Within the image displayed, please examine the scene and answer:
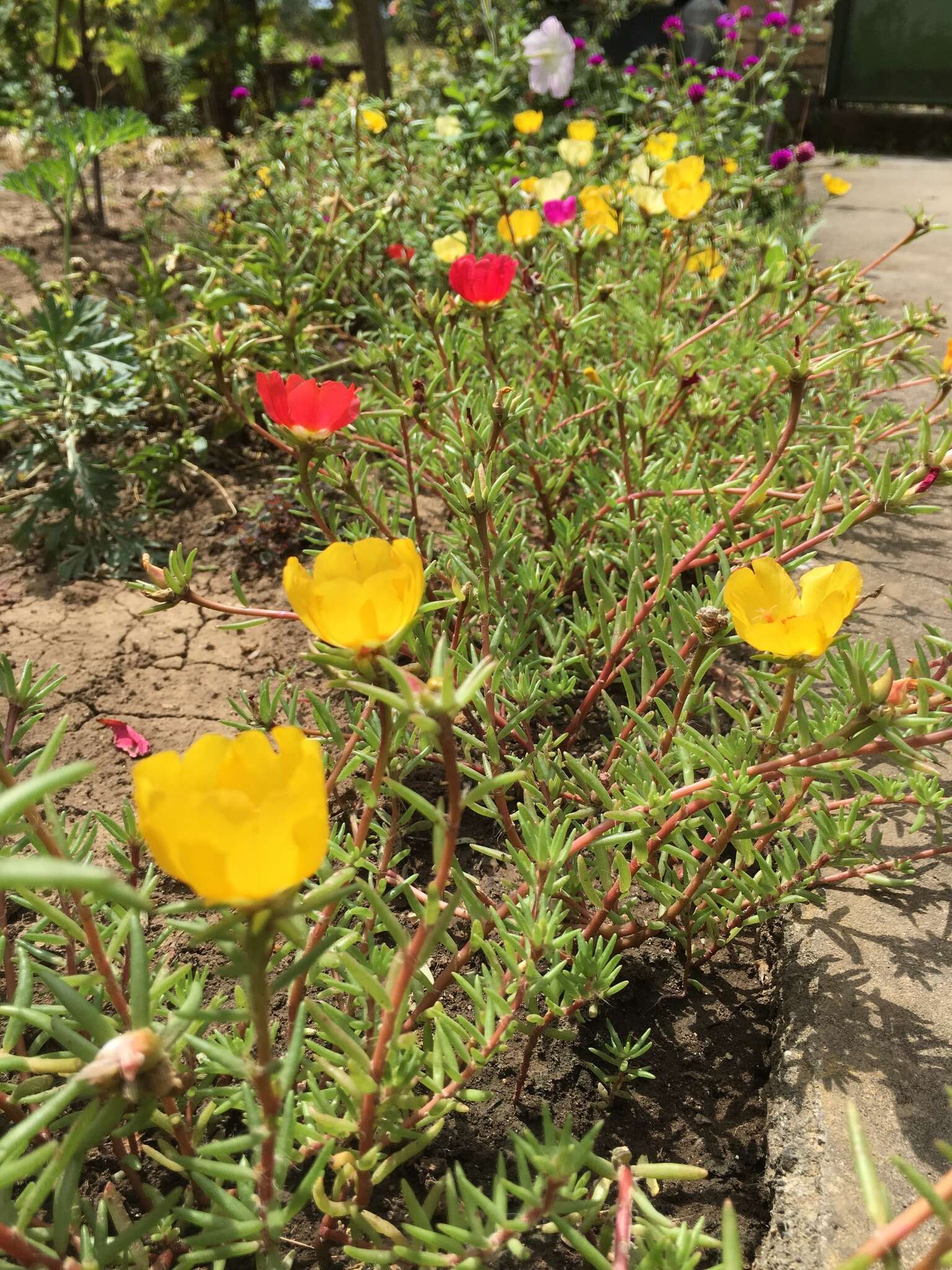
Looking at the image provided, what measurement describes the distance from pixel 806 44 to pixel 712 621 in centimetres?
726

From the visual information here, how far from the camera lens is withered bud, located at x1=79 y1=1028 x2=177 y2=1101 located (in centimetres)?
49

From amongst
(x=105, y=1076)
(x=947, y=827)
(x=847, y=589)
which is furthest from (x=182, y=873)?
(x=947, y=827)

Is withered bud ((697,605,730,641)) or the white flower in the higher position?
the white flower

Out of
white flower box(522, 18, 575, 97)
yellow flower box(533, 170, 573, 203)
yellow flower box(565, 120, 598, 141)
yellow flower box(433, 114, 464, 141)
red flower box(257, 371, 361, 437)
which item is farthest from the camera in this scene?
white flower box(522, 18, 575, 97)

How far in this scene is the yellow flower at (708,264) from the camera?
225cm

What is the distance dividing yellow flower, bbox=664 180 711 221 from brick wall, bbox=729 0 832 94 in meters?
5.15

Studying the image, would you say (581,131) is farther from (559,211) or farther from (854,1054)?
(854,1054)

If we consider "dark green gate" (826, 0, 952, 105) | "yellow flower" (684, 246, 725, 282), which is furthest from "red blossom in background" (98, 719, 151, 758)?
"dark green gate" (826, 0, 952, 105)

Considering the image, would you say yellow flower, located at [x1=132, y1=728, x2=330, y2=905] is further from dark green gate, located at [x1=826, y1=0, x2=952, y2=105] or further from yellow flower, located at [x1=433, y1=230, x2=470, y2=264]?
dark green gate, located at [x1=826, y1=0, x2=952, y2=105]

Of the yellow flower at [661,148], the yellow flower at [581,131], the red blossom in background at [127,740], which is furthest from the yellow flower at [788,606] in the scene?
the yellow flower at [581,131]

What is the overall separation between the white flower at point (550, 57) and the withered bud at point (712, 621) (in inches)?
145

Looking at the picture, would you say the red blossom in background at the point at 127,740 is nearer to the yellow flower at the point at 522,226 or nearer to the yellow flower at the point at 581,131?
the yellow flower at the point at 522,226

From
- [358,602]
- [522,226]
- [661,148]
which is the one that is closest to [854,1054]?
[358,602]

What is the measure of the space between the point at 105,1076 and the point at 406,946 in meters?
0.22
